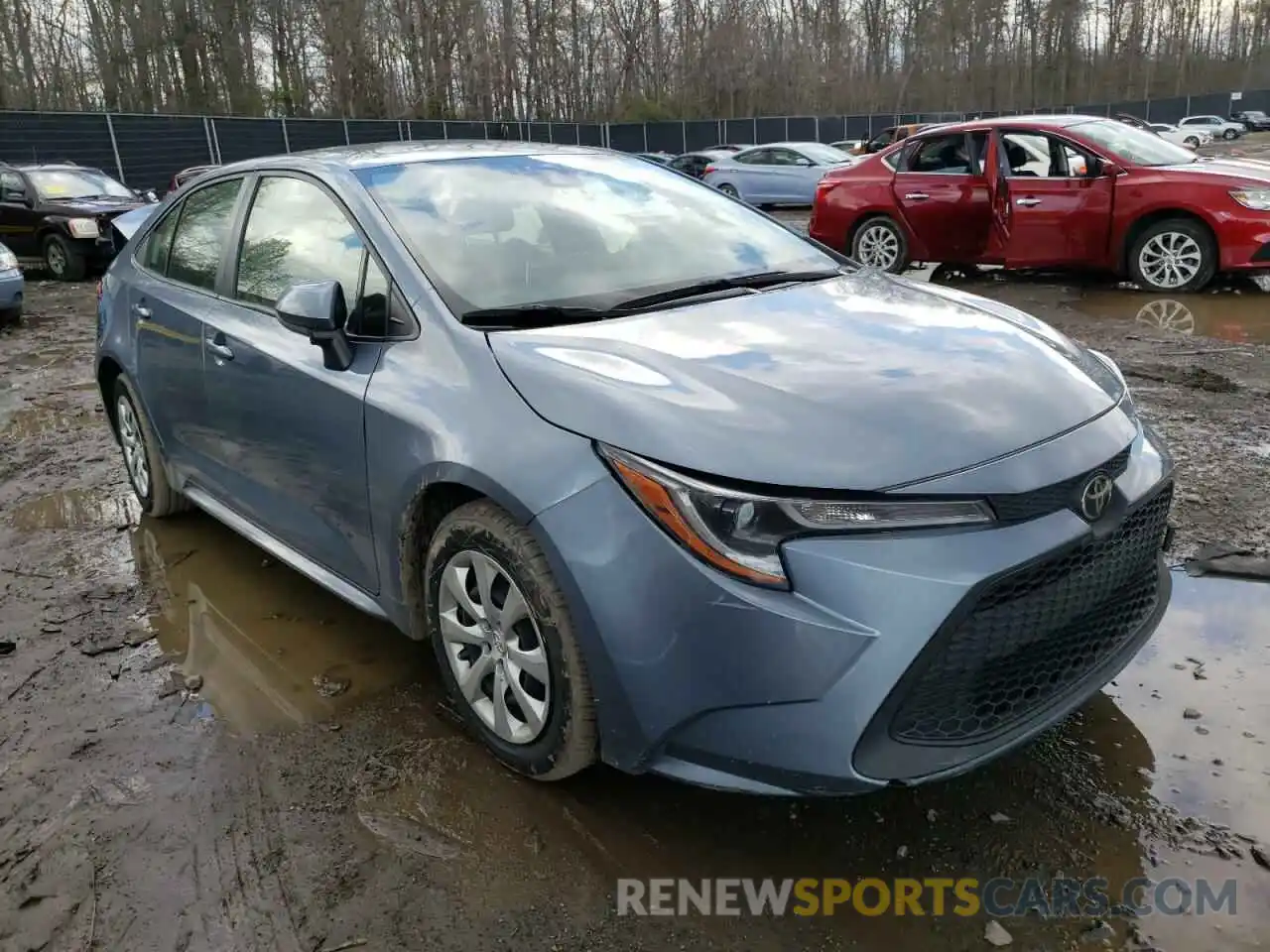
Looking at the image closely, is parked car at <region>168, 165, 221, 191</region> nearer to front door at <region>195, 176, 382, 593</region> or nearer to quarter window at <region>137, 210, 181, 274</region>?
quarter window at <region>137, 210, 181, 274</region>

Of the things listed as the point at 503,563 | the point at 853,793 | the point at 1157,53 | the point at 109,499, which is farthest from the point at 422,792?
the point at 1157,53

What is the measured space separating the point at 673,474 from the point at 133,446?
3.54 m

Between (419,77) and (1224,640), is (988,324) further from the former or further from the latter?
(419,77)

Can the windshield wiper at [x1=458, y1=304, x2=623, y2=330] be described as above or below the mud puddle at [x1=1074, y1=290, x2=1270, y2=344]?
above

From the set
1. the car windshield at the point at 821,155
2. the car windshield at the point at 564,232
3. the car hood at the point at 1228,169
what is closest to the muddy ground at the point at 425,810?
the car windshield at the point at 564,232

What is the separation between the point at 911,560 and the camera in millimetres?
1961

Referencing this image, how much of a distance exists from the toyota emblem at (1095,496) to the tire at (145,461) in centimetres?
368

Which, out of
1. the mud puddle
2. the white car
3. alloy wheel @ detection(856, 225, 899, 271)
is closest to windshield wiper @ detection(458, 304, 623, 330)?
the mud puddle

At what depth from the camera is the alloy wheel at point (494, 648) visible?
7.91 feet

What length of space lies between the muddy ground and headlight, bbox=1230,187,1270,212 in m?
5.65

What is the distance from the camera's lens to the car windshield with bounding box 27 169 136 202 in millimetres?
14000

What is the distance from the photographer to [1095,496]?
86.4 inches

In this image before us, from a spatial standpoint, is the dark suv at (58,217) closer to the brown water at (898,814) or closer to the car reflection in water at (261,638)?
the car reflection in water at (261,638)

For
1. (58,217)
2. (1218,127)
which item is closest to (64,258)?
(58,217)
